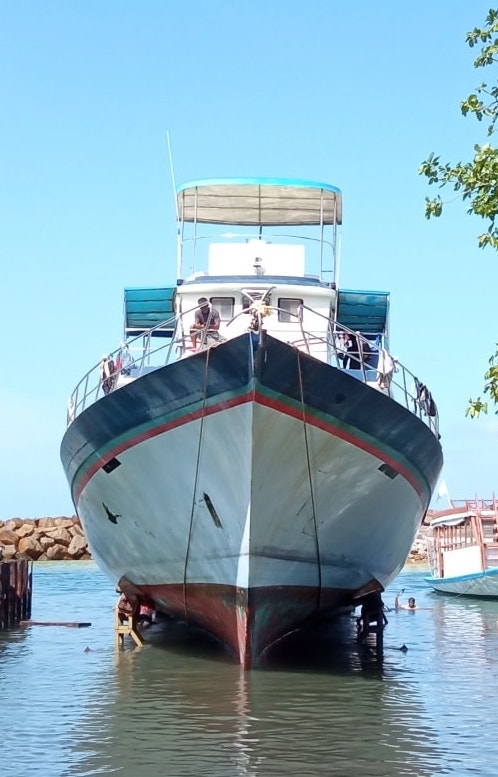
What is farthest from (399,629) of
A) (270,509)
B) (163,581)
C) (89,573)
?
(89,573)

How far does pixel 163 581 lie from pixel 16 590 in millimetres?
8839

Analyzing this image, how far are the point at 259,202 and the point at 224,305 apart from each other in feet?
10.1

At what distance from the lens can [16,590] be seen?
22203 millimetres

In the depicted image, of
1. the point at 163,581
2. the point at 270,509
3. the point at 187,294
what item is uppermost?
the point at 187,294

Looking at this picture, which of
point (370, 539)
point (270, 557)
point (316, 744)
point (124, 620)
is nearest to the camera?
point (316, 744)

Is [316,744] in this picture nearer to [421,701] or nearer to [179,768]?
[179,768]

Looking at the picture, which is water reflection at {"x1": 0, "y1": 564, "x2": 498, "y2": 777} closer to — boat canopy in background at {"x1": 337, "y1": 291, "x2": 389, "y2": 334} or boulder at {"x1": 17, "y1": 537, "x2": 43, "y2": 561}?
boat canopy in background at {"x1": 337, "y1": 291, "x2": 389, "y2": 334}

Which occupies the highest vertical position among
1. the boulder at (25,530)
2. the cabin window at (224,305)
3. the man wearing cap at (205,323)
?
the cabin window at (224,305)

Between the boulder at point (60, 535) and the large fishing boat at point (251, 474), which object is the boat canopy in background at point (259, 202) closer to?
the large fishing boat at point (251, 474)

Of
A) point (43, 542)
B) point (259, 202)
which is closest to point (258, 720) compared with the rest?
point (259, 202)

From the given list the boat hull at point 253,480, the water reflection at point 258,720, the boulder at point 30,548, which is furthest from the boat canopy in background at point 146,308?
the boulder at point 30,548

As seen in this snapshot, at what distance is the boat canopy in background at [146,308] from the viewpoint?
61.9ft

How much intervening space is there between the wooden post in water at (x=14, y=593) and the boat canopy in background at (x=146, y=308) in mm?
6003

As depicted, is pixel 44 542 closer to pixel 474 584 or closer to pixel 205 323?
pixel 474 584
